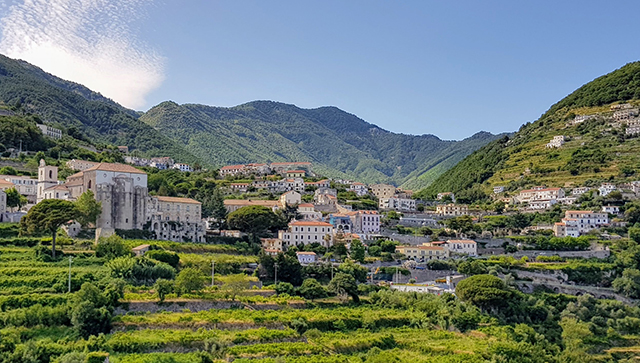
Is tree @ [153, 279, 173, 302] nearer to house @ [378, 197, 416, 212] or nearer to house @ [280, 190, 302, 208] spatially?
house @ [280, 190, 302, 208]

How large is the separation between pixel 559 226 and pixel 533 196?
1593 cm

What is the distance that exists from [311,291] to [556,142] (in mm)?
78746

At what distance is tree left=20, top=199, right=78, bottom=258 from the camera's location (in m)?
45.0

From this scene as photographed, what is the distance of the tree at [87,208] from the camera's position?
50.4 m

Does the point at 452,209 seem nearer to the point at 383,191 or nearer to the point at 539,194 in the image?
the point at 539,194

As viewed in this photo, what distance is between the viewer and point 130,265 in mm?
42000

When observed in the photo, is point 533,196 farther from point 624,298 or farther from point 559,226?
point 624,298

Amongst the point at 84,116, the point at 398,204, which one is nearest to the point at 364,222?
the point at 398,204

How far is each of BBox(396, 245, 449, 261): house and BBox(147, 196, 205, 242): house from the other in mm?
21003

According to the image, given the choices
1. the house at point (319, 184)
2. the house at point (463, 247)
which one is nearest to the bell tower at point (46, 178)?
the house at point (463, 247)

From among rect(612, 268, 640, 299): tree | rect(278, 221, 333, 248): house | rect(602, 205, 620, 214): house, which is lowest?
rect(612, 268, 640, 299): tree

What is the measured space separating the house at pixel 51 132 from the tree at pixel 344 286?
63.8 meters

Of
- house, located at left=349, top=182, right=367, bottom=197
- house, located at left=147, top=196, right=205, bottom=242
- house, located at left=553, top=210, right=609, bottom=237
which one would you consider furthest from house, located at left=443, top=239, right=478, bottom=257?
house, located at left=349, top=182, right=367, bottom=197

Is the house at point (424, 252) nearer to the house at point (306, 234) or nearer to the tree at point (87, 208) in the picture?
the house at point (306, 234)
